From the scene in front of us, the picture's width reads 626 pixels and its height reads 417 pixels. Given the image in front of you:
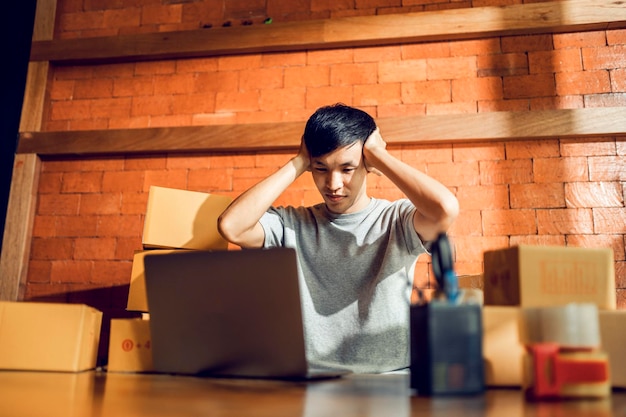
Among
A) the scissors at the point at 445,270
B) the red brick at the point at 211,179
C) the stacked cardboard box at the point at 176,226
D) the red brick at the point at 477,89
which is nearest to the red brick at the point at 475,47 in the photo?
the red brick at the point at 477,89

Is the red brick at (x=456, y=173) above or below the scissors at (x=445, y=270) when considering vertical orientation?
above

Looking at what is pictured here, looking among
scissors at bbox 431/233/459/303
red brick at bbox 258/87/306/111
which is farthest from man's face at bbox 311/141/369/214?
red brick at bbox 258/87/306/111

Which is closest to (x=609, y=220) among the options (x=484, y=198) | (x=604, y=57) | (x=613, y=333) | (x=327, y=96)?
(x=484, y=198)

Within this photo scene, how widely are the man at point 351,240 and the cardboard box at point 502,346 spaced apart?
663mm

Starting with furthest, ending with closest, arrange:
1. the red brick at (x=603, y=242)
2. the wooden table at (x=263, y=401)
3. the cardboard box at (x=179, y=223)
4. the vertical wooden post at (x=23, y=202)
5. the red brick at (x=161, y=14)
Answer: the red brick at (x=161, y=14) → the vertical wooden post at (x=23, y=202) → the red brick at (x=603, y=242) → the cardboard box at (x=179, y=223) → the wooden table at (x=263, y=401)

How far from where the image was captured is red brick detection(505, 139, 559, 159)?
2447mm

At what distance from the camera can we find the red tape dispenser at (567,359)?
721mm

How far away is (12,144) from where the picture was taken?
2.93 metres

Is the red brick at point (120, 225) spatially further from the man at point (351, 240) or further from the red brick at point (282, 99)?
the man at point (351, 240)

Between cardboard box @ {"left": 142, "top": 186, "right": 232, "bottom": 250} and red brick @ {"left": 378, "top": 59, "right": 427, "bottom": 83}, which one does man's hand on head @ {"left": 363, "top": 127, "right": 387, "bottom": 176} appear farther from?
red brick @ {"left": 378, "top": 59, "right": 427, "bottom": 83}

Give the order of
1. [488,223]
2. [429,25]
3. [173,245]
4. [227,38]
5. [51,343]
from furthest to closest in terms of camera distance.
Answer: [227,38] < [429,25] < [488,223] < [173,245] < [51,343]

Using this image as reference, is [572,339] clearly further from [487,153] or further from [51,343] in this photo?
[487,153]

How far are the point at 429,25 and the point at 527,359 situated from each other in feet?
7.26

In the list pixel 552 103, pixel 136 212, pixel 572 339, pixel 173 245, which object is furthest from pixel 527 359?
pixel 136 212
